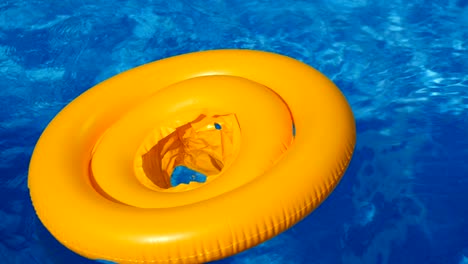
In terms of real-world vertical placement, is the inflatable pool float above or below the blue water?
above

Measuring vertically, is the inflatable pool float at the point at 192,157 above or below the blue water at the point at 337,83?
Answer: above

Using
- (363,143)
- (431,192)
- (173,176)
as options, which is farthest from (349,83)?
(173,176)

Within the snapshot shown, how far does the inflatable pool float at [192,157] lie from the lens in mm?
2832

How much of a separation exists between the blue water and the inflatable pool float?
918mm

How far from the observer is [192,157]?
14.0ft

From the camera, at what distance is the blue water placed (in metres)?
3.98

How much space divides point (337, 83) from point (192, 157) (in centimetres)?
167

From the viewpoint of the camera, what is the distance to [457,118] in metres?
4.75

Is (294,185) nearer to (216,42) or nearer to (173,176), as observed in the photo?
(173,176)

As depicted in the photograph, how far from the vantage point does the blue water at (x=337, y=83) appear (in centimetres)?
398

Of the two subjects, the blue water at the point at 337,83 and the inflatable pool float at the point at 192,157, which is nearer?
the inflatable pool float at the point at 192,157

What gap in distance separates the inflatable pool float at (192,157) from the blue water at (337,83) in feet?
3.01

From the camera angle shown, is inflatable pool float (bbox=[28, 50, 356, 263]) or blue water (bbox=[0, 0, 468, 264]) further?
blue water (bbox=[0, 0, 468, 264])

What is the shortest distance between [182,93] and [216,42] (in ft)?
7.17
